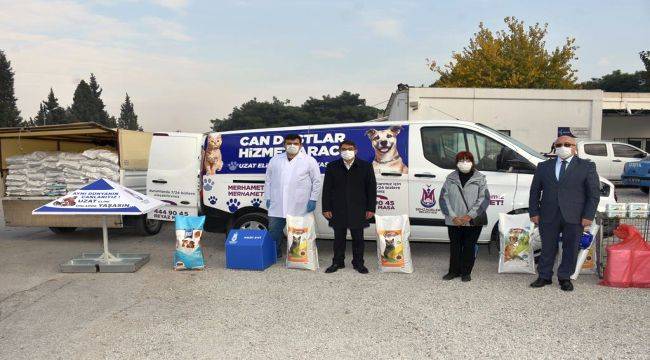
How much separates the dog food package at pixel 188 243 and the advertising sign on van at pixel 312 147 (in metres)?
1.26

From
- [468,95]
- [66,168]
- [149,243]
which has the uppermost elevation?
[468,95]

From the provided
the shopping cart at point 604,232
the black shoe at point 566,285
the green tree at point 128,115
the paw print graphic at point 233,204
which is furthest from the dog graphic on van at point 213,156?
the green tree at point 128,115

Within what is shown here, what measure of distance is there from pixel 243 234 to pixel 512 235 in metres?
3.41

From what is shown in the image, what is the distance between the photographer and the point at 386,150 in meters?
6.76

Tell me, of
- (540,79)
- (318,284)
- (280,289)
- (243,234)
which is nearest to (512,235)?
(318,284)

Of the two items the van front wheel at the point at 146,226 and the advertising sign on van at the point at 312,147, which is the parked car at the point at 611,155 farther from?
the van front wheel at the point at 146,226

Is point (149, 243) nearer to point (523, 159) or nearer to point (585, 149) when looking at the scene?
point (523, 159)

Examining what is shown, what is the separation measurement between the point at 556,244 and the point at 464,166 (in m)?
1.34

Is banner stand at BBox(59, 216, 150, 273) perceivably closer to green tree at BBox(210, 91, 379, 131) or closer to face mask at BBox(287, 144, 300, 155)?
face mask at BBox(287, 144, 300, 155)

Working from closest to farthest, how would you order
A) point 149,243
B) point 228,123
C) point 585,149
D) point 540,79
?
point 149,243 < point 585,149 < point 540,79 < point 228,123

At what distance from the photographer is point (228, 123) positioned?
79.1m

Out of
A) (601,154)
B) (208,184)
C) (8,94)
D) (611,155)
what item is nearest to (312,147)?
(208,184)

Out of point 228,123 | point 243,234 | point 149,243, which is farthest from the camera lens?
point 228,123

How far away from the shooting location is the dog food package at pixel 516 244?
5926 millimetres
